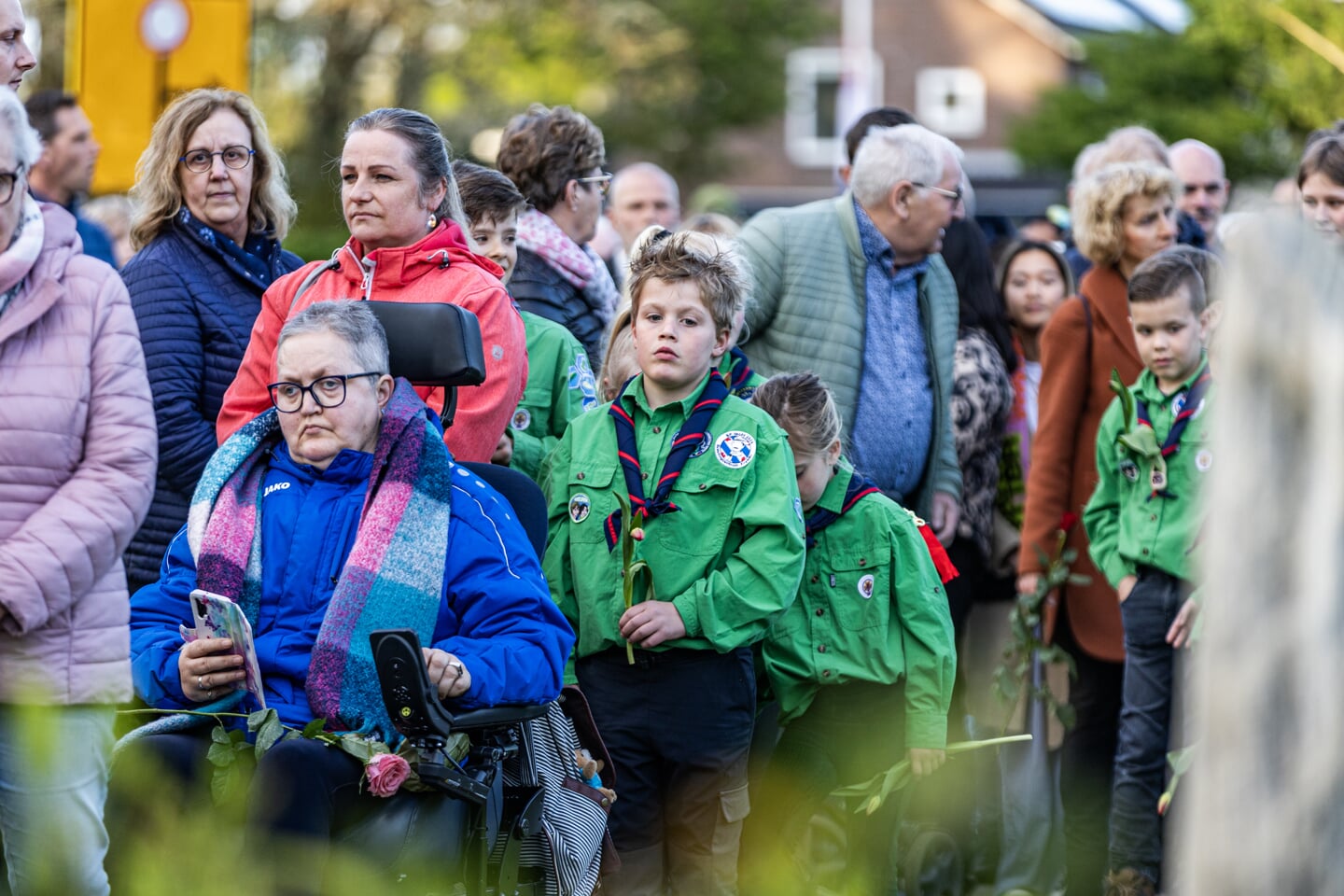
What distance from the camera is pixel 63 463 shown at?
3.68 metres

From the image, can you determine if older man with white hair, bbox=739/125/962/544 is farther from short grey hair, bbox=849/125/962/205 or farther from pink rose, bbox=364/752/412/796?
pink rose, bbox=364/752/412/796

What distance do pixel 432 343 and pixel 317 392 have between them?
12.2 inches

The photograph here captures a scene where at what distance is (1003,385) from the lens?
259 inches

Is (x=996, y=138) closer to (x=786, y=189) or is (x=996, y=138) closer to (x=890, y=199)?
(x=786, y=189)

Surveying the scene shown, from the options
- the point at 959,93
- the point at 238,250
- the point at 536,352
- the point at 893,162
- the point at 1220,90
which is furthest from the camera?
the point at 959,93

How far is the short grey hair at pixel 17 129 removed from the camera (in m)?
3.63

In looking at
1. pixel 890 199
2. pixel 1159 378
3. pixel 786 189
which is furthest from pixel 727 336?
pixel 786 189

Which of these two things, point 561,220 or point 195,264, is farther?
point 561,220

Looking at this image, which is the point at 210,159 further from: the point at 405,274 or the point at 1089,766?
the point at 1089,766

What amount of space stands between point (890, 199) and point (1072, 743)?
1860 mm

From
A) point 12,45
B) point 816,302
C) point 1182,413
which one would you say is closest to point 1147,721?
point 1182,413

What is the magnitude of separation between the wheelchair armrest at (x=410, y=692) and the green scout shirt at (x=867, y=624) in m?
1.45

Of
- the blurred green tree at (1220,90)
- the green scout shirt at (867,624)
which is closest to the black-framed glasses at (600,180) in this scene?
the green scout shirt at (867,624)

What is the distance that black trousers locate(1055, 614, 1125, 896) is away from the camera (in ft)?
18.5
